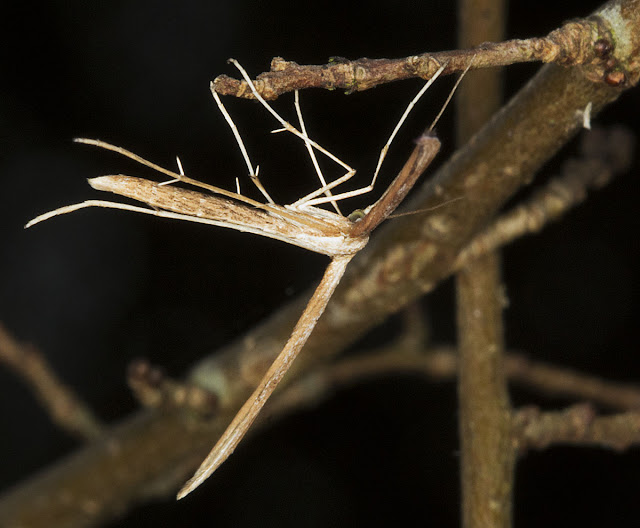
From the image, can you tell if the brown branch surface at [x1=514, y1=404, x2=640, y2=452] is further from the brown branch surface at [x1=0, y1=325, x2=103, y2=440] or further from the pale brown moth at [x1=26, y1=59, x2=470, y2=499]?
the brown branch surface at [x1=0, y1=325, x2=103, y2=440]

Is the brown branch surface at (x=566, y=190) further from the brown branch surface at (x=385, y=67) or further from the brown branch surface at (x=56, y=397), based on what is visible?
the brown branch surface at (x=56, y=397)

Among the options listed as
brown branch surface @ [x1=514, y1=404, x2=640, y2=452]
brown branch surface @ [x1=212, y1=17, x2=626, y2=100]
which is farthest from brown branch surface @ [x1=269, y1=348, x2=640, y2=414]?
brown branch surface @ [x1=212, y1=17, x2=626, y2=100]

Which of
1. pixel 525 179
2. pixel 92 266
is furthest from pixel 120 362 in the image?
pixel 525 179

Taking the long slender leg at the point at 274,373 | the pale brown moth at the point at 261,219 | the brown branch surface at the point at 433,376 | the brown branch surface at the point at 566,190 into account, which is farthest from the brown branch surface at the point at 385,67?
the brown branch surface at the point at 433,376

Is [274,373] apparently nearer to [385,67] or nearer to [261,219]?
[261,219]

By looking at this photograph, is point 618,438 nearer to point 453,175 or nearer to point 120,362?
point 453,175

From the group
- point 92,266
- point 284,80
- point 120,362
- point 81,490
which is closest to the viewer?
point 284,80
